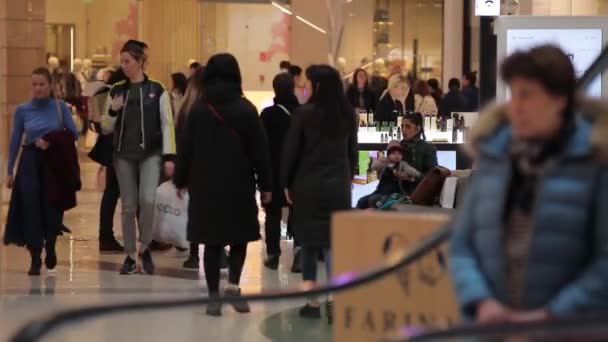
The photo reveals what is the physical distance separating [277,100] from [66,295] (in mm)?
2438

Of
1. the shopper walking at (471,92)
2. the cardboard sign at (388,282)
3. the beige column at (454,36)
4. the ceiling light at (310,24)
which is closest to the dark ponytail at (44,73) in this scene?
the cardboard sign at (388,282)

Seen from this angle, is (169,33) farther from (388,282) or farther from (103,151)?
(388,282)

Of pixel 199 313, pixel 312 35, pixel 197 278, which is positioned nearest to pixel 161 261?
pixel 197 278

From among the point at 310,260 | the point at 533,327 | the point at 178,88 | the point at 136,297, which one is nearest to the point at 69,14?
the point at 178,88

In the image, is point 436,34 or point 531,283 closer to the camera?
point 531,283

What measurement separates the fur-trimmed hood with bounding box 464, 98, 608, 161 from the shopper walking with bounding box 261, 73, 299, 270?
6902mm

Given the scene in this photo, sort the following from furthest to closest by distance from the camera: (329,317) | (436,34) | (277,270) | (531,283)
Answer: (436,34) < (277,270) < (329,317) < (531,283)

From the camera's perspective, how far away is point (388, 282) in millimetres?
4605

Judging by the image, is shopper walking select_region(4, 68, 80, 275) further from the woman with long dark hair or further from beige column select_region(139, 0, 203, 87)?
beige column select_region(139, 0, 203, 87)

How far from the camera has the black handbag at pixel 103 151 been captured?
11.3 m

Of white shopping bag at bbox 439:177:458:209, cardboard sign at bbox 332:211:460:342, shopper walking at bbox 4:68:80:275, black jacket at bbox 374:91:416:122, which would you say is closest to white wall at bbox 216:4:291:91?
black jacket at bbox 374:91:416:122

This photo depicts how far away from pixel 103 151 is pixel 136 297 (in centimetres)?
246

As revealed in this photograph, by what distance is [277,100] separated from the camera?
1077 cm

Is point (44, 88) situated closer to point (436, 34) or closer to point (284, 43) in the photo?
point (284, 43)
